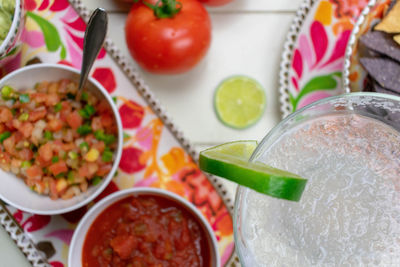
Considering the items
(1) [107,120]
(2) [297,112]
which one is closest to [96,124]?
(1) [107,120]

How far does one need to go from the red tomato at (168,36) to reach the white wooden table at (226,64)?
11 centimetres

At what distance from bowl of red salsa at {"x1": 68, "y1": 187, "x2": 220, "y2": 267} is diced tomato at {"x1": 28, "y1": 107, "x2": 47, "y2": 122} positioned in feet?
1.04

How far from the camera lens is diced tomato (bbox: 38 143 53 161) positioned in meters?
1.40

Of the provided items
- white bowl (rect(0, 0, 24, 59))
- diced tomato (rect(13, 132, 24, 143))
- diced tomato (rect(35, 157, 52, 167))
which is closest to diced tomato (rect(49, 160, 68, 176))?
diced tomato (rect(35, 157, 52, 167))

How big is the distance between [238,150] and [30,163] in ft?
2.19

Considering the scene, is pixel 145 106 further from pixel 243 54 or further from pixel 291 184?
pixel 291 184

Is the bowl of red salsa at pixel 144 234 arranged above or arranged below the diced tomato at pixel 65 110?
below

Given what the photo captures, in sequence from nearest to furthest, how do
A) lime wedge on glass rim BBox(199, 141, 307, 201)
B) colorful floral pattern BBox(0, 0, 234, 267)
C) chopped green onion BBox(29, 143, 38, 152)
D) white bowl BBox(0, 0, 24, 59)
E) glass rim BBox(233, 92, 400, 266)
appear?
lime wedge on glass rim BBox(199, 141, 307, 201)
glass rim BBox(233, 92, 400, 266)
white bowl BBox(0, 0, 24, 59)
chopped green onion BBox(29, 143, 38, 152)
colorful floral pattern BBox(0, 0, 234, 267)

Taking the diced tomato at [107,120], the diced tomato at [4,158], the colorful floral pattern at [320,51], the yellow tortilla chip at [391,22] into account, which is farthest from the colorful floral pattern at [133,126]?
the yellow tortilla chip at [391,22]

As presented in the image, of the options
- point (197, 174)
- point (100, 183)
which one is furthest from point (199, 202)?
point (100, 183)

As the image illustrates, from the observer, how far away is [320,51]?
1.57 m

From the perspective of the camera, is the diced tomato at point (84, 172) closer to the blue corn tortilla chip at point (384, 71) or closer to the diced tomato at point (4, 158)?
the diced tomato at point (4, 158)

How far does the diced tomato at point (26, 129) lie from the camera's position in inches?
55.4

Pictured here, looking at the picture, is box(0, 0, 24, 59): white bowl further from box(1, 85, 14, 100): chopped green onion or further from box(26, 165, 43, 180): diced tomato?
box(26, 165, 43, 180): diced tomato
